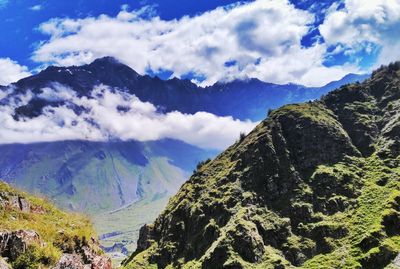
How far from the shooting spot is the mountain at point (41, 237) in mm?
29016

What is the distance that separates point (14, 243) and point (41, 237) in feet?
8.34

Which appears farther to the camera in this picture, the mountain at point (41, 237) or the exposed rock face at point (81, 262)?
the exposed rock face at point (81, 262)

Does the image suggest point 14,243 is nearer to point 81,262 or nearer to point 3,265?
point 3,265

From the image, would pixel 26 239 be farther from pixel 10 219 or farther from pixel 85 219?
pixel 85 219

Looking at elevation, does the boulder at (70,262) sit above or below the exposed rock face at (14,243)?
below

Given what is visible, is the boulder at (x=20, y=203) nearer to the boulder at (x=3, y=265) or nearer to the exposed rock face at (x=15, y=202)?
the exposed rock face at (x=15, y=202)

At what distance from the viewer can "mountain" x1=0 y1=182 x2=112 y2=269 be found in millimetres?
29016

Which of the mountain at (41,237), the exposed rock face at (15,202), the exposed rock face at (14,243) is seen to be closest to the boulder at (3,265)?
the mountain at (41,237)

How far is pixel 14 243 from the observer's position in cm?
2908

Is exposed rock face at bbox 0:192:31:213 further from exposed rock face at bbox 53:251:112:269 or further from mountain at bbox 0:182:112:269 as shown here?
exposed rock face at bbox 53:251:112:269

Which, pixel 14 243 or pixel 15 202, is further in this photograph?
pixel 15 202

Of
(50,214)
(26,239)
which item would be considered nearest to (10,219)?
(26,239)

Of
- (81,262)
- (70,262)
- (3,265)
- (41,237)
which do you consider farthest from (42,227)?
(3,265)

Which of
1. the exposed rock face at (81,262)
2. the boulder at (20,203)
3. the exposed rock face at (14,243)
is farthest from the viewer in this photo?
the boulder at (20,203)
